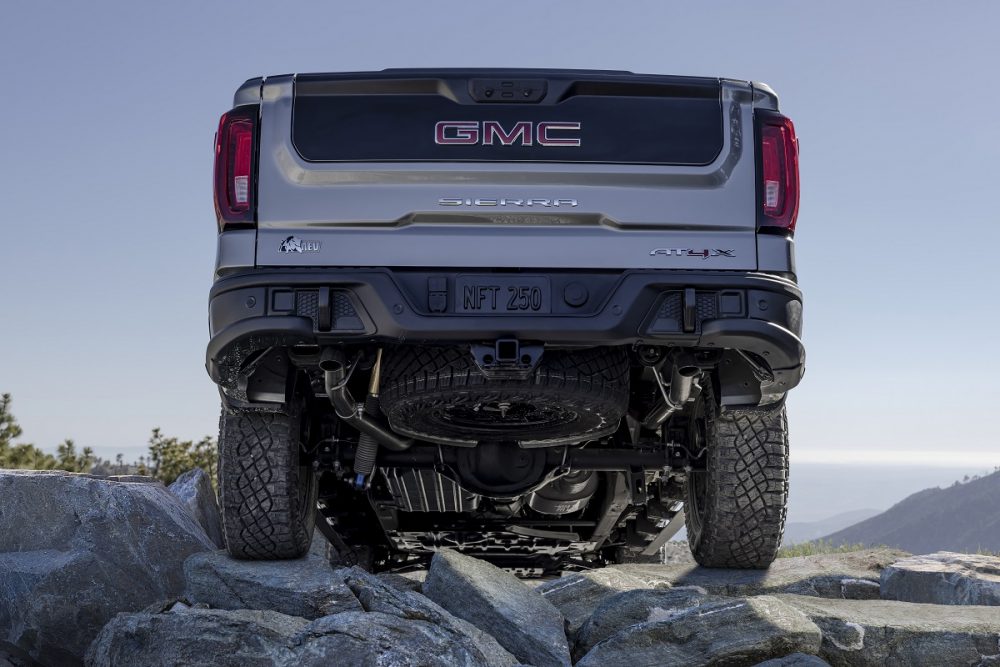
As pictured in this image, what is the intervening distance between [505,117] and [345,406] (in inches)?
58.0

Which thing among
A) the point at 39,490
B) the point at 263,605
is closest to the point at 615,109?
the point at 263,605

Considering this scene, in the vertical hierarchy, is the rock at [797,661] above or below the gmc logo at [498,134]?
below

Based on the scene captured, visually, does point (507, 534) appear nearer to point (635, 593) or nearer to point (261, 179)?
point (635, 593)

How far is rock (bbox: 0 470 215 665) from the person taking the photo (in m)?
5.17

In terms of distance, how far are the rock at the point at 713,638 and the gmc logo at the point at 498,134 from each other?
198cm

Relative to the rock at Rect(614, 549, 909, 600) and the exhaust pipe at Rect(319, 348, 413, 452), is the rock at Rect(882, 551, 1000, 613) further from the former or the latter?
the exhaust pipe at Rect(319, 348, 413, 452)

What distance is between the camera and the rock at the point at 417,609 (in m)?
3.85

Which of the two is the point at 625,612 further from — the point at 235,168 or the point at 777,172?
the point at 235,168

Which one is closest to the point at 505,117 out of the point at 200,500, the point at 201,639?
the point at 201,639

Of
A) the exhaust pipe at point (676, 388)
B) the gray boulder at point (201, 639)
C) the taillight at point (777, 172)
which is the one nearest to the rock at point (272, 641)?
the gray boulder at point (201, 639)

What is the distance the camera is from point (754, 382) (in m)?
4.55

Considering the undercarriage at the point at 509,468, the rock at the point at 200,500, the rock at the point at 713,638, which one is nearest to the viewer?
the rock at the point at 713,638

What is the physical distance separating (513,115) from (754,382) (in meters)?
1.57

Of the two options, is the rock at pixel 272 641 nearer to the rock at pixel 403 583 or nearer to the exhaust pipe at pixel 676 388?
the rock at pixel 403 583
